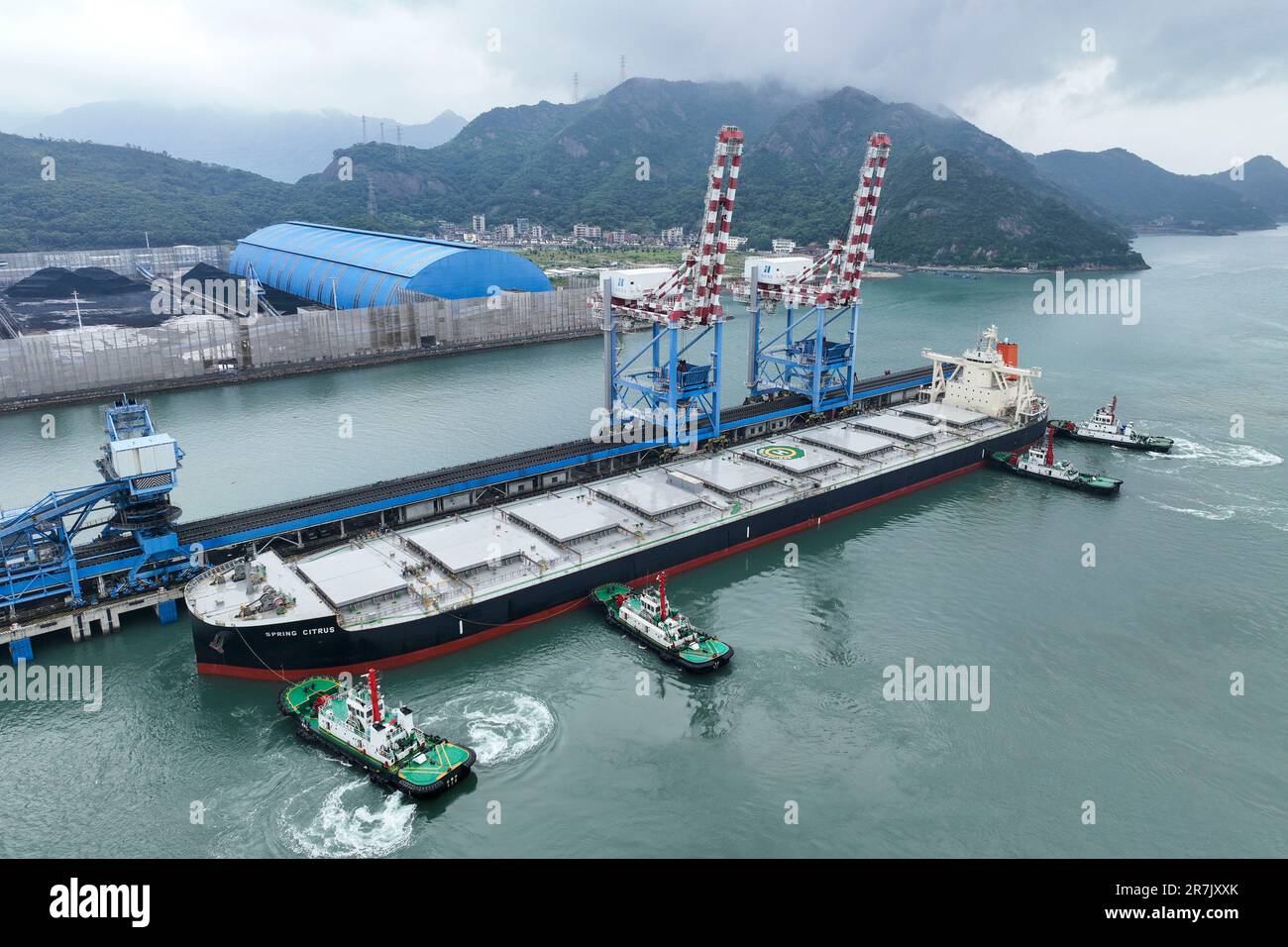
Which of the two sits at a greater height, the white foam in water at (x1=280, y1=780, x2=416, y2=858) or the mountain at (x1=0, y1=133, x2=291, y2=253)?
the mountain at (x1=0, y1=133, x2=291, y2=253)

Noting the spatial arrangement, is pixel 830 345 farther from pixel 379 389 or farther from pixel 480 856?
pixel 480 856

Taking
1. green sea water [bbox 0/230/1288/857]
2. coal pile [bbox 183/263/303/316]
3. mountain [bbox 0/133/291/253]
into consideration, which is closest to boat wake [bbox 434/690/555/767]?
green sea water [bbox 0/230/1288/857]

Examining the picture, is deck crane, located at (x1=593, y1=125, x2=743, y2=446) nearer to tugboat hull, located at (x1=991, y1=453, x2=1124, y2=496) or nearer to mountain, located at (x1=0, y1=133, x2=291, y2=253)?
tugboat hull, located at (x1=991, y1=453, x2=1124, y2=496)

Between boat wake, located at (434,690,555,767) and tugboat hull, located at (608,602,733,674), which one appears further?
tugboat hull, located at (608,602,733,674)

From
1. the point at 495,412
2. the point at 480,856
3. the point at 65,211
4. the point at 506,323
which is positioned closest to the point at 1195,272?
the point at 506,323

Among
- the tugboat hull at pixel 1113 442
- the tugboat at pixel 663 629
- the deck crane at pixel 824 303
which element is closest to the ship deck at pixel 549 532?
the tugboat at pixel 663 629

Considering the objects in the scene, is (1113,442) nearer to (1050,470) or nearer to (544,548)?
(1050,470)

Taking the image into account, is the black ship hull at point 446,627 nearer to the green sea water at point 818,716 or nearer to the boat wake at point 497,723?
the green sea water at point 818,716
